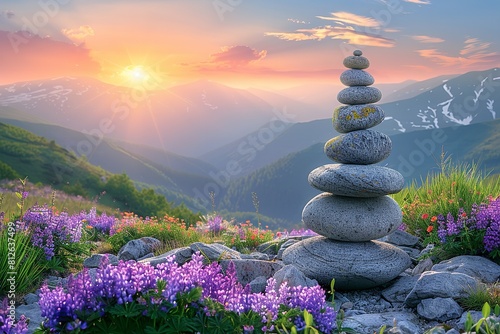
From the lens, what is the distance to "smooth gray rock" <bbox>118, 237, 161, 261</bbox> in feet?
34.0

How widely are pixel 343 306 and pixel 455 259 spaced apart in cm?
236

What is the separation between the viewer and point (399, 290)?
857cm

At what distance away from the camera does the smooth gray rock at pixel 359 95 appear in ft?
30.8

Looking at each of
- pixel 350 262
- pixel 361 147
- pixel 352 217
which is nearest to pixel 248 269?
pixel 350 262

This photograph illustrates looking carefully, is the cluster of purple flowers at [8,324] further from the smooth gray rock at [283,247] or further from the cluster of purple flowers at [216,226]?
the cluster of purple flowers at [216,226]

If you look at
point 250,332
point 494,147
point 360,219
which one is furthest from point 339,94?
point 494,147

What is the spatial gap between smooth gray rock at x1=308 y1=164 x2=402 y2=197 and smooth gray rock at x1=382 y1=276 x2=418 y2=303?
1552 millimetres

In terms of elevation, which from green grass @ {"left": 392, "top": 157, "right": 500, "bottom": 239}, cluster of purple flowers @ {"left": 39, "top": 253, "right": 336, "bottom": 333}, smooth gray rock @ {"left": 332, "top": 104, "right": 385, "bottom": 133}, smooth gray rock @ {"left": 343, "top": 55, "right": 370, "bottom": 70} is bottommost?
cluster of purple flowers @ {"left": 39, "top": 253, "right": 336, "bottom": 333}

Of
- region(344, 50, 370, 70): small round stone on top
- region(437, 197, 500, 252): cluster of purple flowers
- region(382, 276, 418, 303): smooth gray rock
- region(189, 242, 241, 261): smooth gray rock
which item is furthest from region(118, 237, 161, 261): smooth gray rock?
region(437, 197, 500, 252): cluster of purple flowers

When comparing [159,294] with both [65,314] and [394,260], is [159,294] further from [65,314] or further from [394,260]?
[394,260]

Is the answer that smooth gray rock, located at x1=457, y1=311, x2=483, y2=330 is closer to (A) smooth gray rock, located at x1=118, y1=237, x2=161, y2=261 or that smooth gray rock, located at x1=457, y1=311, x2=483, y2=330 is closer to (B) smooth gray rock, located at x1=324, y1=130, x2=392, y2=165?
(B) smooth gray rock, located at x1=324, y1=130, x2=392, y2=165

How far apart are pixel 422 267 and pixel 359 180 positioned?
2.25 metres

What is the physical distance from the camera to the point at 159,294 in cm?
429

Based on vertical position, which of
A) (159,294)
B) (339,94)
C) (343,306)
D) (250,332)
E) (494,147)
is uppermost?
(494,147)
